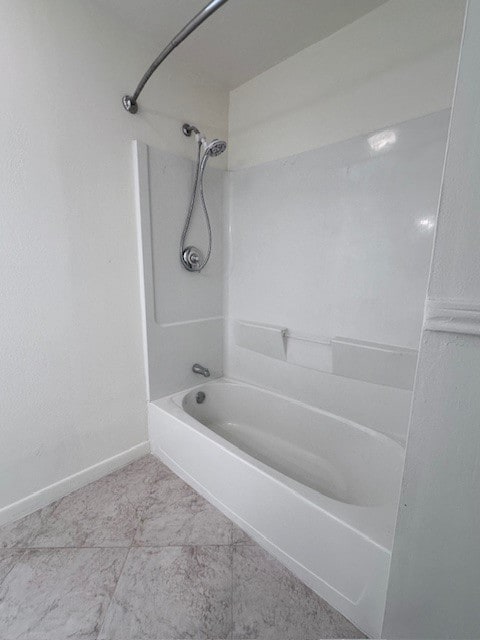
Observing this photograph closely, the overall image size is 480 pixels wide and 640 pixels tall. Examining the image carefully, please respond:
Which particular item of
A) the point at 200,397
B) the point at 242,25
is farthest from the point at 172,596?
the point at 242,25

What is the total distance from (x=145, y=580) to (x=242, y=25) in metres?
2.46

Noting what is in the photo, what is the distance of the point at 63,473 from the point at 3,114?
164 centimetres

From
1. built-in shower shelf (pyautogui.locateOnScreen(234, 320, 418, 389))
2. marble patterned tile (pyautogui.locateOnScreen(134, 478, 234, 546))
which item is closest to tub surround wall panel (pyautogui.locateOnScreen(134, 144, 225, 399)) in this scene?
built-in shower shelf (pyautogui.locateOnScreen(234, 320, 418, 389))

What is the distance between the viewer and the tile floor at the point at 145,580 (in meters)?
0.89

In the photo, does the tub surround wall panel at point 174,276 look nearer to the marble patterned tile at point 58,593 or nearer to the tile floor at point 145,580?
the tile floor at point 145,580

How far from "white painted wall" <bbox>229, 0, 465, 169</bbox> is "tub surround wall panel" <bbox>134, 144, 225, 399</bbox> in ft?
1.46

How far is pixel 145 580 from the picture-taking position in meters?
1.03

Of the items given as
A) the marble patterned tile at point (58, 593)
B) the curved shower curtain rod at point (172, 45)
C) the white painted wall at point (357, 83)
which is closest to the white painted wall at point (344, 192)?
the white painted wall at point (357, 83)

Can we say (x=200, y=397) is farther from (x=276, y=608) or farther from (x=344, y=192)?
(x=344, y=192)

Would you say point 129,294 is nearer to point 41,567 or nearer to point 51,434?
point 51,434

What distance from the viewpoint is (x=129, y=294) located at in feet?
4.98

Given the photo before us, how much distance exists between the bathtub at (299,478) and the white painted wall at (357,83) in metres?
1.51

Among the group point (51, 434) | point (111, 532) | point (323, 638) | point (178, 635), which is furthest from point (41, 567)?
point (323, 638)

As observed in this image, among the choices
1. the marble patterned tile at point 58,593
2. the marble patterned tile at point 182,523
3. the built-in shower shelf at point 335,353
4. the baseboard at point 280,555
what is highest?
the built-in shower shelf at point 335,353
